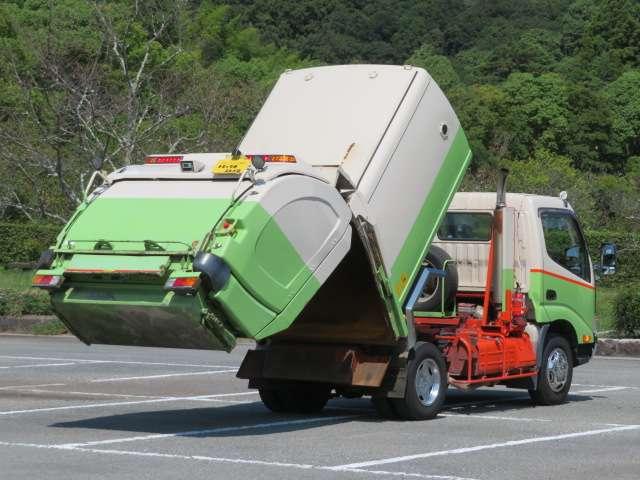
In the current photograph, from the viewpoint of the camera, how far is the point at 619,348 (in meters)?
24.2

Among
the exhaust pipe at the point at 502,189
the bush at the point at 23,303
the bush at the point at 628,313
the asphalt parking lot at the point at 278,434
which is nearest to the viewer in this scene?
the asphalt parking lot at the point at 278,434

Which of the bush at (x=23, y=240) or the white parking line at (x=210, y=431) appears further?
the bush at (x=23, y=240)

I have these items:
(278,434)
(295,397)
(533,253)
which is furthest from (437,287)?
(278,434)

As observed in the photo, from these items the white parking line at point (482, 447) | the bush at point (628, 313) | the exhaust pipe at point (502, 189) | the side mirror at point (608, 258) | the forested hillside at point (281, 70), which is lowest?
the white parking line at point (482, 447)

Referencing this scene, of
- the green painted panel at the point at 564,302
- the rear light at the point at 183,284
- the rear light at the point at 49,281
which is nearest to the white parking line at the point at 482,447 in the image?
the rear light at the point at 183,284

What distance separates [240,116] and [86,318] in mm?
34325

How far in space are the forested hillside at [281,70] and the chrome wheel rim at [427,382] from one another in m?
16.9

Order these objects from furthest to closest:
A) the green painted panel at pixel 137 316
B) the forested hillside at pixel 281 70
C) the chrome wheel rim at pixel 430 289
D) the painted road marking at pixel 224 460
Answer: the forested hillside at pixel 281 70
the chrome wheel rim at pixel 430 289
the green painted panel at pixel 137 316
the painted road marking at pixel 224 460

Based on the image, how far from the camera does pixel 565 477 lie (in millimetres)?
10617

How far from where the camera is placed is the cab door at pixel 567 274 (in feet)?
52.2

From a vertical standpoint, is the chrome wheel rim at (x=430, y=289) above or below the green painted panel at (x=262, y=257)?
above

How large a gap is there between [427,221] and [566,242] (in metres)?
2.81

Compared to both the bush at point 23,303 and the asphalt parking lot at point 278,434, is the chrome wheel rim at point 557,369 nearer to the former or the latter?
the asphalt parking lot at point 278,434

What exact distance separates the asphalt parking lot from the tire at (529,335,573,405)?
0.20 metres
